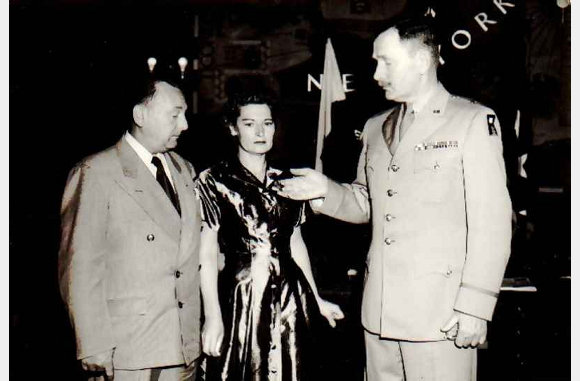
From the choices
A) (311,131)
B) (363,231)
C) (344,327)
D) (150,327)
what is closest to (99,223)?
(150,327)

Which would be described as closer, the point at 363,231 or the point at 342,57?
the point at 363,231

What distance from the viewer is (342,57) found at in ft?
19.6

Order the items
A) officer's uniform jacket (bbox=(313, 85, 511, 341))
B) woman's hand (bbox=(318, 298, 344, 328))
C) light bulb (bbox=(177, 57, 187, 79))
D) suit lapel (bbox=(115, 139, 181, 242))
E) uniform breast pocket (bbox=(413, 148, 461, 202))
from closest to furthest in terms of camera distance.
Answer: officer's uniform jacket (bbox=(313, 85, 511, 341)) → uniform breast pocket (bbox=(413, 148, 461, 202)) → suit lapel (bbox=(115, 139, 181, 242)) → woman's hand (bbox=(318, 298, 344, 328)) → light bulb (bbox=(177, 57, 187, 79))

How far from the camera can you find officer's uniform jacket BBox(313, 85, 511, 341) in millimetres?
2455

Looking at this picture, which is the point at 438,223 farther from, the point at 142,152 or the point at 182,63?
the point at 182,63

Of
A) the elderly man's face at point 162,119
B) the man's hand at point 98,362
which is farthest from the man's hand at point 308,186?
the man's hand at point 98,362

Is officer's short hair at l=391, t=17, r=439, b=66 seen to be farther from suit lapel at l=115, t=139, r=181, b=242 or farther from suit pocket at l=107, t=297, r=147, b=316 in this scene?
suit pocket at l=107, t=297, r=147, b=316

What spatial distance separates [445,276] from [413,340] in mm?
306

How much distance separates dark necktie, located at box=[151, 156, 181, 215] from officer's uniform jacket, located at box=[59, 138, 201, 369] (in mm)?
66

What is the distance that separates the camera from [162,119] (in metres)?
2.84

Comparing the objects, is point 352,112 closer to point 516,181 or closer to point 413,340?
point 516,181

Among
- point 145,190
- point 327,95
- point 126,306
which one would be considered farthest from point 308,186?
point 327,95

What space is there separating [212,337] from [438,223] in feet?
3.84

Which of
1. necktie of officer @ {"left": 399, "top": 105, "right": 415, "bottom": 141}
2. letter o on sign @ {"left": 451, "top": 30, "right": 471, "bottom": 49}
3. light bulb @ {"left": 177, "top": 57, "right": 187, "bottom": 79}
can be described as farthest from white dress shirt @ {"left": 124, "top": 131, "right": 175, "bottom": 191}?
letter o on sign @ {"left": 451, "top": 30, "right": 471, "bottom": 49}
